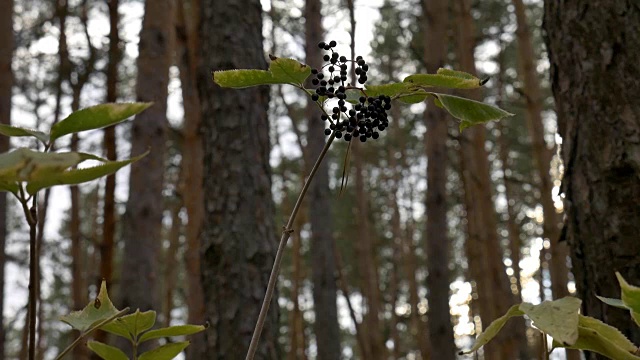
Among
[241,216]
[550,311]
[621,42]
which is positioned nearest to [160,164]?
[241,216]

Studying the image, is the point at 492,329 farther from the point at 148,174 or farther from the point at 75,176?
the point at 148,174

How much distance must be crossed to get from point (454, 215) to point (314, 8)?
1205 cm

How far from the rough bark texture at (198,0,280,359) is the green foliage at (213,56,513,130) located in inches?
84.2

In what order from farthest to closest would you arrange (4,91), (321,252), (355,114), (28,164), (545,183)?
1. (545,183)
2. (321,252)
3. (4,91)
4. (355,114)
5. (28,164)

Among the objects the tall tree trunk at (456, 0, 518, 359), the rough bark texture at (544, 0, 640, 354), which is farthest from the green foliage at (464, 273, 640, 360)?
the tall tree trunk at (456, 0, 518, 359)

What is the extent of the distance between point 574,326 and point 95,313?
50 centimetres

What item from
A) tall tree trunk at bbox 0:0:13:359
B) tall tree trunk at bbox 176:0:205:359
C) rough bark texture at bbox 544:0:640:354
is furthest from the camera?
tall tree trunk at bbox 176:0:205:359

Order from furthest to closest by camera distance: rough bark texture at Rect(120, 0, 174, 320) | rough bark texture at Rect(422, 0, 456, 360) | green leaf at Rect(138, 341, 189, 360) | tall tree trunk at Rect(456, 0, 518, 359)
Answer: tall tree trunk at Rect(456, 0, 518, 359) → rough bark texture at Rect(422, 0, 456, 360) → rough bark texture at Rect(120, 0, 174, 320) → green leaf at Rect(138, 341, 189, 360)

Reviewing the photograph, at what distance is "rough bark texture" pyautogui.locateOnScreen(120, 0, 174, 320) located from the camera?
3.50 metres

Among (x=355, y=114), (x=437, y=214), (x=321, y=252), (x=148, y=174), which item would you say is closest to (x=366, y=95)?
(x=355, y=114)

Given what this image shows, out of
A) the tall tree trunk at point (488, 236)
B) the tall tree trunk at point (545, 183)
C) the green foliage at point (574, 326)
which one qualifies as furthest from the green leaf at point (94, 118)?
the tall tree trunk at point (488, 236)

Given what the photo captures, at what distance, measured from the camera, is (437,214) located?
17.7 ft

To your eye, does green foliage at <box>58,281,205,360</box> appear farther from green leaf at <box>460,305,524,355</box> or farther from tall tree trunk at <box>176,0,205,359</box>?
tall tree trunk at <box>176,0,205,359</box>

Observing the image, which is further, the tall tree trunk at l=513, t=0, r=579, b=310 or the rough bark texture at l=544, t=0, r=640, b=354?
the tall tree trunk at l=513, t=0, r=579, b=310
